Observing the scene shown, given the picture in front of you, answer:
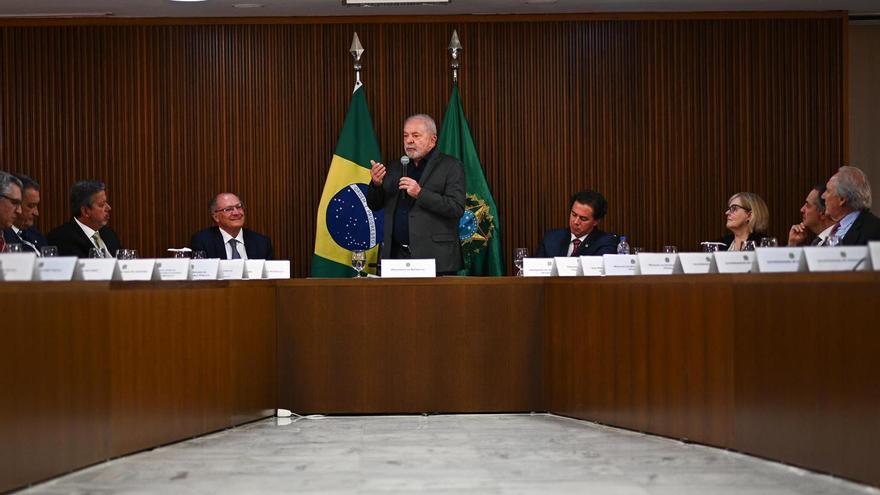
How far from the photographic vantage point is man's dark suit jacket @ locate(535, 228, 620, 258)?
706 centimetres

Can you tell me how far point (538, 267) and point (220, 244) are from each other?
2.28 m

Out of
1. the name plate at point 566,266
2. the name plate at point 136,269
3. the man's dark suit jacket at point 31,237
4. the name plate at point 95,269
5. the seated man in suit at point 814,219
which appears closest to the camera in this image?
the name plate at point 95,269

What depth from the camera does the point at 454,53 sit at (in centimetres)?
884

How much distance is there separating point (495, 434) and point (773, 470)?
1579 mm

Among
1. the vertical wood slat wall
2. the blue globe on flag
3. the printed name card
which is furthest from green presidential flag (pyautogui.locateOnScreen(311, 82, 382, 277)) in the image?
the printed name card

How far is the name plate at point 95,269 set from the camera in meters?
4.71

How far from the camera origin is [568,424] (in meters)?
5.98

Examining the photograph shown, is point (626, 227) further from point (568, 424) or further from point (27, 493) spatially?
point (27, 493)

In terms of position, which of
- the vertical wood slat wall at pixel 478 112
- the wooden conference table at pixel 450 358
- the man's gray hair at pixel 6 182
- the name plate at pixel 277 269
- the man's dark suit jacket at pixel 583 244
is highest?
the vertical wood slat wall at pixel 478 112

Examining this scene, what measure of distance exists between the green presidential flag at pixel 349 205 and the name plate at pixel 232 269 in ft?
7.61

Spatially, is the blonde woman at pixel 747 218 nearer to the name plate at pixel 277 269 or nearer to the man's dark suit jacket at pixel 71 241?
the name plate at pixel 277 269

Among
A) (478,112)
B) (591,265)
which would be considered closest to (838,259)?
(591,265)

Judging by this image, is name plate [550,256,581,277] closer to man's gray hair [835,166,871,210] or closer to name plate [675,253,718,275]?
name plate [675,253,718,275]

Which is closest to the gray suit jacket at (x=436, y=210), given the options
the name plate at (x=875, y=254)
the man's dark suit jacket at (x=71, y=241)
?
the man's dark suit jacket at (x=71, y=241)
